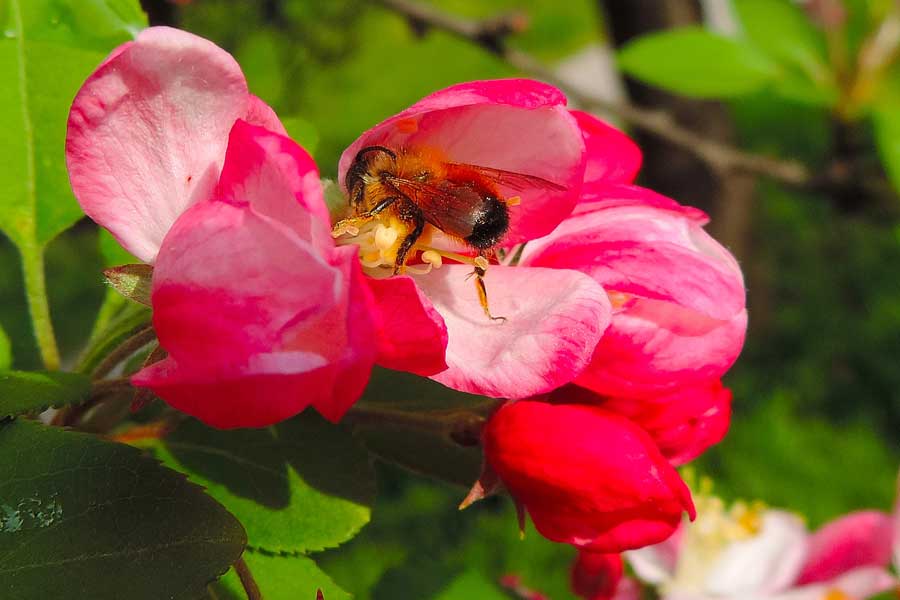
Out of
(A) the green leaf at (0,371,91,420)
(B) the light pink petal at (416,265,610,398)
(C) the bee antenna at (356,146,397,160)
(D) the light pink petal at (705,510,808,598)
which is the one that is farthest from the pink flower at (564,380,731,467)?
(D) the light pink petal at (705,510,808,598)

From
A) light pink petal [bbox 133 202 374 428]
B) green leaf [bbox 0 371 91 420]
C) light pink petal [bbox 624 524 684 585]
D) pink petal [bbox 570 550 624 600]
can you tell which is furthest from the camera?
light pink petal [bbox 624 524 684 585]

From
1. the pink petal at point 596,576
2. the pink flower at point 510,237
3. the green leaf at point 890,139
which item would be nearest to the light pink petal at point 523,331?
the pink flower at point 510,237

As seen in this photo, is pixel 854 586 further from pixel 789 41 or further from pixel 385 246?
pixel 789 41

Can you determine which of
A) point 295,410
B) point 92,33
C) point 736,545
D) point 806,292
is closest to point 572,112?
point 295,410

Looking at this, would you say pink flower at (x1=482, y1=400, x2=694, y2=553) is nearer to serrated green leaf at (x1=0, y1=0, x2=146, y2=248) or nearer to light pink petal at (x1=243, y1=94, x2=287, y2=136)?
light pink petal at (x1=243, y1=94, x2=287, y2=136)

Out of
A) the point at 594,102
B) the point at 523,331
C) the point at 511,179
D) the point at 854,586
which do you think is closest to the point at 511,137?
the point at 511,179
